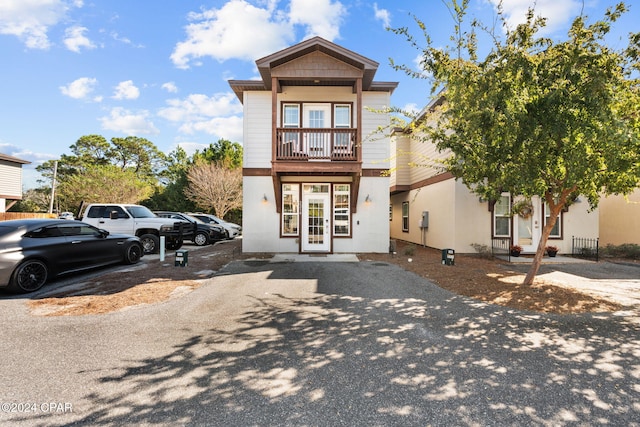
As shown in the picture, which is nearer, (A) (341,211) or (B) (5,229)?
(B) (5,229)

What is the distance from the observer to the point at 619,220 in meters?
13.8

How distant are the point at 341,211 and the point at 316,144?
2.78m

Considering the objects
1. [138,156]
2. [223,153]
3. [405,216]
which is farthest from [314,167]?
[138,156]

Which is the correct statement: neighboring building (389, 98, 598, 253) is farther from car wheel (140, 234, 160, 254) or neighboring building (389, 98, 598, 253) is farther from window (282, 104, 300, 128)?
car wheel (140, 234, 160, 254)

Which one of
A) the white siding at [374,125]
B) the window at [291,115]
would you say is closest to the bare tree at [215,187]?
the window at [291,115]

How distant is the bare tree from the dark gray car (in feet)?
50.0


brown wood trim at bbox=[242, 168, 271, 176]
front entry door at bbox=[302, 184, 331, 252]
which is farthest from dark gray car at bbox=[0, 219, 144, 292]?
front entry door at bbox=[302, 184, 331, 252]

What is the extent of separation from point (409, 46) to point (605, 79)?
3.47 metres

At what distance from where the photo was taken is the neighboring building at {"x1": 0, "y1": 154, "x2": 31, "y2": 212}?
21.9 meters

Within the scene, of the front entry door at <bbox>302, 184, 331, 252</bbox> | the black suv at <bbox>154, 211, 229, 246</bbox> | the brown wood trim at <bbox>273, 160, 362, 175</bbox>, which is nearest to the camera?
the brown wood trim at <bbox>273, 160, 362, 175</bbox>

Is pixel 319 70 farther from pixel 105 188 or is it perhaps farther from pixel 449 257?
pixel 105 188

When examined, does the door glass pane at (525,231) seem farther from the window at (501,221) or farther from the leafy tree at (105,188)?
the leafy tree at (105,188)

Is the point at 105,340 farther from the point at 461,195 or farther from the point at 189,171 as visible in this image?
the point at 189,171

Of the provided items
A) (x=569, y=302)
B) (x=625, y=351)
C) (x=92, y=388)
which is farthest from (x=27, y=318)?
(x=569, y=302)
